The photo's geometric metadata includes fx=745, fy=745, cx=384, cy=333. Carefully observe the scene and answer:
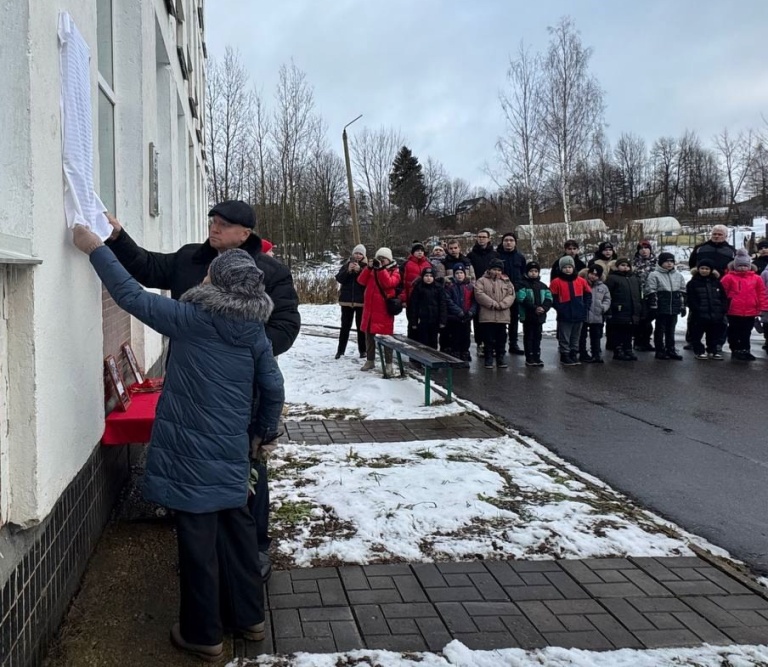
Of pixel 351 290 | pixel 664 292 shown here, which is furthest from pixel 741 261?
pixel 351 290

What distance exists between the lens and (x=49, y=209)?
292 cm

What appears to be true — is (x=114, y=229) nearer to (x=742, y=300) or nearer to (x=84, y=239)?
(x=84, y=239)

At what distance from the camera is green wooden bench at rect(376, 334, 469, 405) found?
7789 mm

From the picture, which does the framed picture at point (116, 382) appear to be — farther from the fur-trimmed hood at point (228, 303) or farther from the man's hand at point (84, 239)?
the fur-trimmed hood at point (228, 303)

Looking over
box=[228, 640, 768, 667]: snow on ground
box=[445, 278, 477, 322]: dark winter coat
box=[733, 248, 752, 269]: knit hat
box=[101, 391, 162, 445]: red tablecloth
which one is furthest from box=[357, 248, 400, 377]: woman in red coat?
box=[228, 640, 768, 667]: snow on ground

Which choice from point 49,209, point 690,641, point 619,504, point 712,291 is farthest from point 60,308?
point 712,291

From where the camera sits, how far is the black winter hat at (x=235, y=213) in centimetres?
342

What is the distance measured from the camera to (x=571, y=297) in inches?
450

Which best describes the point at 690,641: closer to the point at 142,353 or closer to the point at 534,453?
the point at 534,453

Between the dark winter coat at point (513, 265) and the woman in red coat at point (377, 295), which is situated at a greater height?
the dark winter coat at point (513, 265)

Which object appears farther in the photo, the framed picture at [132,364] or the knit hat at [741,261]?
the knit hat at [741,261]

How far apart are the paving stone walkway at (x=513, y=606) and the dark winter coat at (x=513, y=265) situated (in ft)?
26.4

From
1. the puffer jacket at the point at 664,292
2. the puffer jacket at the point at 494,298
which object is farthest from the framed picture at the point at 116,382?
the puffer jacket at the point at 664,292

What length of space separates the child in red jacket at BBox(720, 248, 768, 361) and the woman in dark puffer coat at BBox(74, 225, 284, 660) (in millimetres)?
10708
